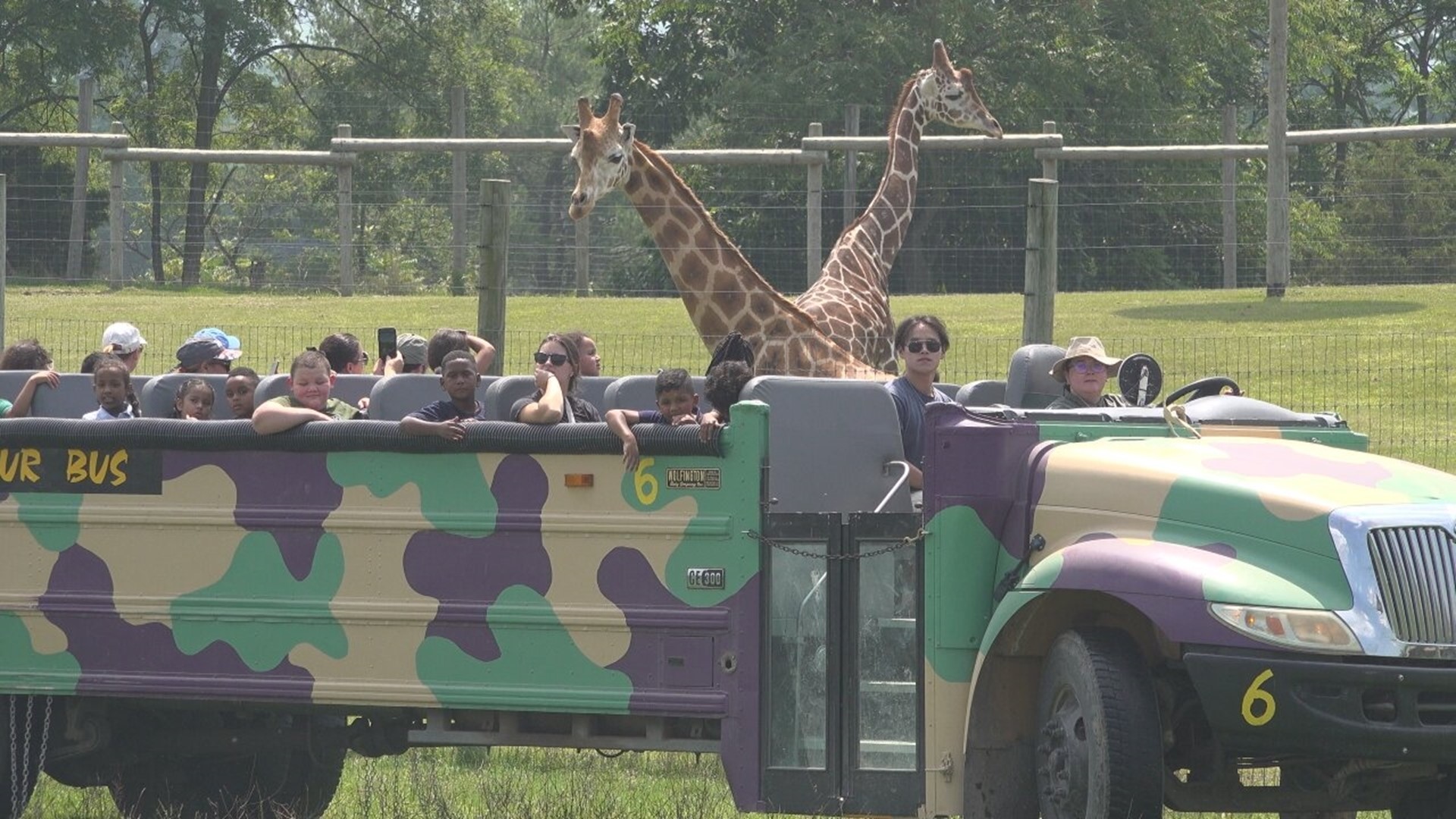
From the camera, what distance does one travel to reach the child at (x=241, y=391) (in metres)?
8.69

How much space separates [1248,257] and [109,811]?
21868 mm

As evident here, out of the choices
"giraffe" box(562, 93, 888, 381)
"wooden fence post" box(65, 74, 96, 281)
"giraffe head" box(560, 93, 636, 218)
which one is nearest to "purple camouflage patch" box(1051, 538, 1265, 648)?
"giraffe" box(562, 93, 888, 381)

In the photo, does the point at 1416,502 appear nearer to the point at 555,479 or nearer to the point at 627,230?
the point at 555,479

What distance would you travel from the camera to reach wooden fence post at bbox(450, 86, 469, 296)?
19953mm

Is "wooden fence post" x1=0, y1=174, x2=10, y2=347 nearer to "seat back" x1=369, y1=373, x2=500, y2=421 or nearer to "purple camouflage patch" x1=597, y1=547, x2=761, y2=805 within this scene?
"seat back" x1=369, y1=373, x2=500, y2=421

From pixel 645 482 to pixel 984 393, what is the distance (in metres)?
2.81

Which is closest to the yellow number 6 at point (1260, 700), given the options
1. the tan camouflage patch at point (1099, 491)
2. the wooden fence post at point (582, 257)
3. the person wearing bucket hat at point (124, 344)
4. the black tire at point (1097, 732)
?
the black tire at point (1097, 732)

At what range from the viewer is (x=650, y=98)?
36031 mm

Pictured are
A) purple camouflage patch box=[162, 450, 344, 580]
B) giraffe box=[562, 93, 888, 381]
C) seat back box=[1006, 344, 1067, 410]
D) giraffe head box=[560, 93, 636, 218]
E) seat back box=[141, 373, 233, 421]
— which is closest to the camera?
purple camouflage patch box=[162, 450, 344, 580]

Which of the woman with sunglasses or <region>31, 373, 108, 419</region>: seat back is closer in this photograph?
the woman with sunglasses

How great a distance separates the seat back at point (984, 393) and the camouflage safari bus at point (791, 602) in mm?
1962

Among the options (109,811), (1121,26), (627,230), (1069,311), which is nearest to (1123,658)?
(109,811)

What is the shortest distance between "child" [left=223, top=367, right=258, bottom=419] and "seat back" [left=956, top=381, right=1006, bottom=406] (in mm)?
2886

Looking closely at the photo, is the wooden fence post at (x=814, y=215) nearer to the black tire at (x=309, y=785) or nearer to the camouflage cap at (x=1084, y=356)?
the camouflage cap at (x=1084, y=356)
